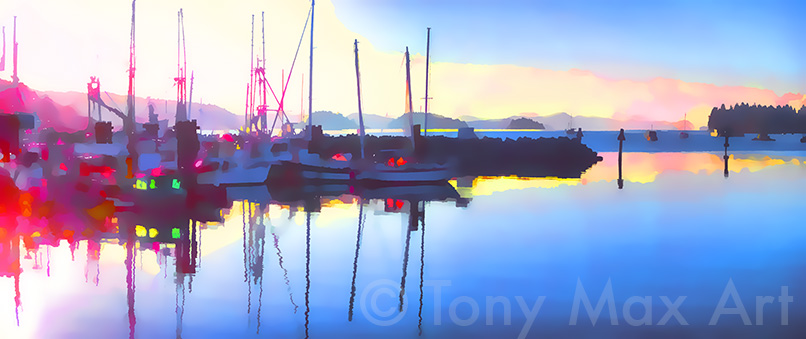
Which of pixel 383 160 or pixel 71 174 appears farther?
pixel 383 160

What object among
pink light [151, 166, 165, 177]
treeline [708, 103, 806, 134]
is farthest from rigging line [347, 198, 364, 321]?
treeline [708, 103, 806, 134]

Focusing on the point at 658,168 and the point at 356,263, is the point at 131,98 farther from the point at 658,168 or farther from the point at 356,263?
the point at 658,168

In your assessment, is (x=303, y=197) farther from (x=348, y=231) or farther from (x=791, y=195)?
(x=791, y=195)

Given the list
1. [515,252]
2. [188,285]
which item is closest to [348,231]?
[515,252]

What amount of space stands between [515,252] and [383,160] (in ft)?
54.2

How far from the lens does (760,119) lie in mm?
125625

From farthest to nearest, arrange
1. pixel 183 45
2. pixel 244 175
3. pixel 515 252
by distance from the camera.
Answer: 1. pixel 183 45
2. pixel 244 175
3. pixel 515 252

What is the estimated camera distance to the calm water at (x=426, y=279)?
7066mm

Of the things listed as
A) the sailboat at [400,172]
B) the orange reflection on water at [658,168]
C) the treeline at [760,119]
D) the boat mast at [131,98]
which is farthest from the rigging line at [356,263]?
the treeline at [760,119]

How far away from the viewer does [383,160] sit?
92.5 ft
